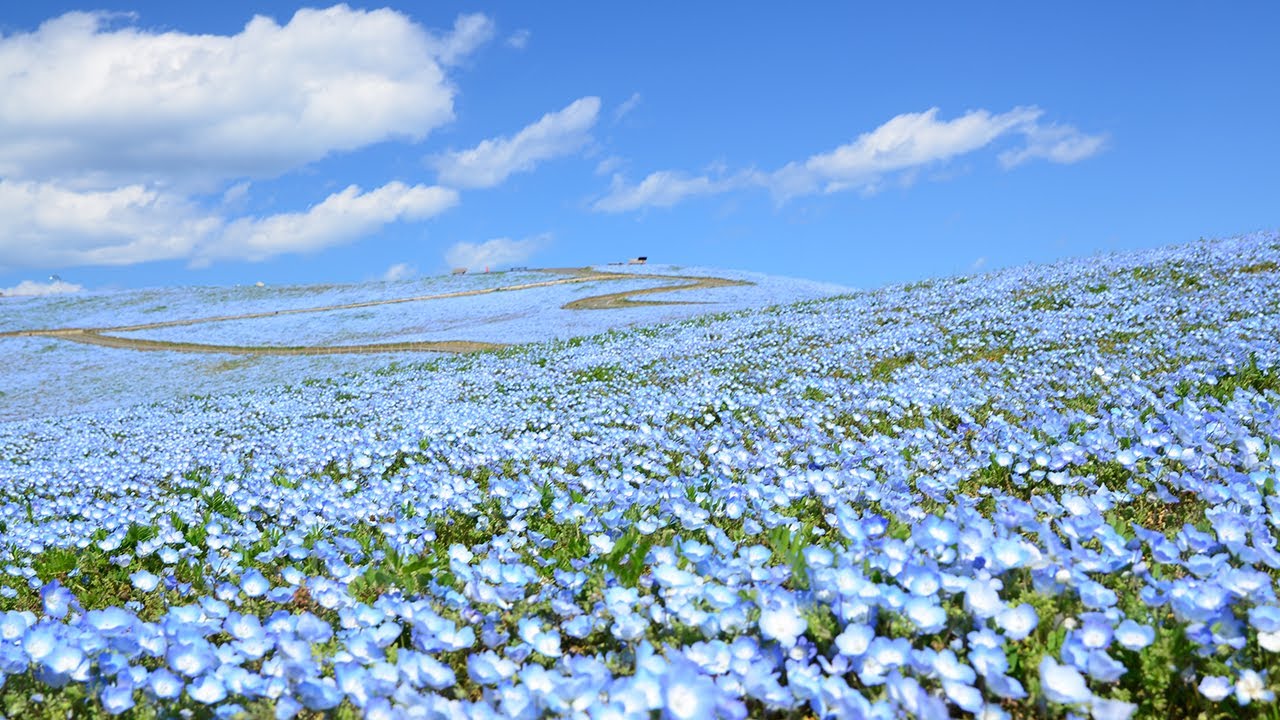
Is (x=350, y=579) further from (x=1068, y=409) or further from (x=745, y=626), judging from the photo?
(x=1068, y=409)

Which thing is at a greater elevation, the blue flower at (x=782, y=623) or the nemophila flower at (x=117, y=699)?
the blue flower at (x=782, y=623)

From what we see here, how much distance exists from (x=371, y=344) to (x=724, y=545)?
31189 millimetres

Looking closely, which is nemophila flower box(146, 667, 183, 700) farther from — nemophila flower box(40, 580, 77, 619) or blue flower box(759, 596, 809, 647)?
blue flower box(759, 596, 809, 647)

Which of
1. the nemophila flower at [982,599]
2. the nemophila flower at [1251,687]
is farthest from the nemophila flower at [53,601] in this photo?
the nemophila flower at [1251,687]

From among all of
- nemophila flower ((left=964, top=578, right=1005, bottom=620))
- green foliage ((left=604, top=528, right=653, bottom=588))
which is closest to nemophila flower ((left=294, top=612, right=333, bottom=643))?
green foliage ((left=604, top=528, right=653, bottom=588))

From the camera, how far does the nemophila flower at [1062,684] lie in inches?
86.0

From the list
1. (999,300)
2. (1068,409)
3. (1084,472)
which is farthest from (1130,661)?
(999,300)

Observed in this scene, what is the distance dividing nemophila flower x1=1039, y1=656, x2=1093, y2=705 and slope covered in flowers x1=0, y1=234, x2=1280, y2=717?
2 cm

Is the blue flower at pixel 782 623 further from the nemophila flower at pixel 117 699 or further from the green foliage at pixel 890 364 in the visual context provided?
the green foliage at pixel 890 364

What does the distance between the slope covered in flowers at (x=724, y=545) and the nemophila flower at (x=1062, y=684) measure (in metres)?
0.02

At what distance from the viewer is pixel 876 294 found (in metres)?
24.5

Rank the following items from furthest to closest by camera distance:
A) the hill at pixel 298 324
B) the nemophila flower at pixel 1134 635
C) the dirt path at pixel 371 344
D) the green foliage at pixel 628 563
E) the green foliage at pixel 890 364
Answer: the dirt path at pixel 371 344
the hill at pixel 298 324
the green foliage at pixel 890 364
the green foliage at pixel 628 563
the nemophila flower at pixel 1134 635

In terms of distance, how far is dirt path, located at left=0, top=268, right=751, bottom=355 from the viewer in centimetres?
3105

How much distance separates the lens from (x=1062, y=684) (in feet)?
7.38
